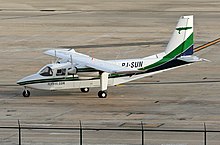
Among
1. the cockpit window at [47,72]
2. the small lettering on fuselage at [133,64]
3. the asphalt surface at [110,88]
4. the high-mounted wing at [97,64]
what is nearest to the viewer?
the asphalt surface at [110,88]

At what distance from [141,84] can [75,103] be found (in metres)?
7.81

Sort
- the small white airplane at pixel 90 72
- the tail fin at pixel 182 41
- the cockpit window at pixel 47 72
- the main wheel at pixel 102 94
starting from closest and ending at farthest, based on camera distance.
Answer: the small white airplane at pixel 90 72 → the cockpit window at pixel 47 72 → the main wheel at pixel 102 94 → the tail fin at pixel 182 41

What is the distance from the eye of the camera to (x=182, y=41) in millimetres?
58250

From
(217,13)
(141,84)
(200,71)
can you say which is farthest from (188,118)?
(217,13)

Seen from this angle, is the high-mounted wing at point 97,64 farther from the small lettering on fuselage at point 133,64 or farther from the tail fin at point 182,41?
the tail fin at point 182,41

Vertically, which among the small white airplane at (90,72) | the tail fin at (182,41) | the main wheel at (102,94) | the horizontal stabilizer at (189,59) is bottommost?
the main wheel at (102,94)

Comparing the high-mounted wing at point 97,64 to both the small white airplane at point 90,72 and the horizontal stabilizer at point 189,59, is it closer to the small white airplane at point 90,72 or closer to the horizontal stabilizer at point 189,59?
the small white airplane at point 90,72

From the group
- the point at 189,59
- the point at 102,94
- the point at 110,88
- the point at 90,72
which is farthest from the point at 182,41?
the point at 90,72

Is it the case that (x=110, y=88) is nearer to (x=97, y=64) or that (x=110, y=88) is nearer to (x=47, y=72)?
(x=97, y=64)

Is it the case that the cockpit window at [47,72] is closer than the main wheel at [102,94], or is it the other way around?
the cockpit window at [47,72]

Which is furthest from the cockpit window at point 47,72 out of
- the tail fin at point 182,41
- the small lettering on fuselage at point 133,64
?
the tail fin at point 182,41

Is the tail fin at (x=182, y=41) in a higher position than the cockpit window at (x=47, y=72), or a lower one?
higher

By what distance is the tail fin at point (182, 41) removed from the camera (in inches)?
2276

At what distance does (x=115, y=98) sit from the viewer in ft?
181
